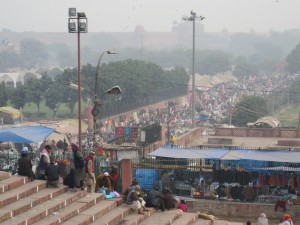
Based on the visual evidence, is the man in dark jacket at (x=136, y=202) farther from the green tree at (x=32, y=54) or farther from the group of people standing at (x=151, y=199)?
A: the green tree at (x=32, y=54)

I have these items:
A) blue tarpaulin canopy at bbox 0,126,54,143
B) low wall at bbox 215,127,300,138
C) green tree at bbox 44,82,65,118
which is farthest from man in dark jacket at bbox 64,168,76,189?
green tree at bbox 44,82,65,118

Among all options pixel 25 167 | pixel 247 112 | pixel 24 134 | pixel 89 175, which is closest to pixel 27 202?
pixel 25 167

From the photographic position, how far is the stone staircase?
10.4 m

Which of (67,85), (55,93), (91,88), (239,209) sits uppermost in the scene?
(67,85)

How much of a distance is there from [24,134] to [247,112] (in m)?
25.2

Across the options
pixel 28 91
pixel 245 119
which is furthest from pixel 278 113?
pixel 28 91

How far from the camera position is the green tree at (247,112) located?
40.6 metres

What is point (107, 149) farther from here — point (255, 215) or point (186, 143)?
point (186, 143)

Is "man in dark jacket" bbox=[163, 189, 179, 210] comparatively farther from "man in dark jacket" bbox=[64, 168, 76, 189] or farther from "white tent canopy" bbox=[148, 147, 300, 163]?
"white tent canopy" bbox=[148, 147, 300, 163]

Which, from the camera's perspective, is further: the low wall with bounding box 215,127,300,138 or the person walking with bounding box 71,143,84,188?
the low wall with bounding box 215,127,300,138

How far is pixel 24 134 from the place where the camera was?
17531mm

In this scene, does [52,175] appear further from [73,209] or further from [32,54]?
[32,54]

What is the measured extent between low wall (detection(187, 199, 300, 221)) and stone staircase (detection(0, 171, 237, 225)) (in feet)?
11.0

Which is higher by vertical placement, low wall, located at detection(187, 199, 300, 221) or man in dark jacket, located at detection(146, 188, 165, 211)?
man in dark jacket, located at detection(146, 188, 165, 211)
